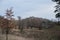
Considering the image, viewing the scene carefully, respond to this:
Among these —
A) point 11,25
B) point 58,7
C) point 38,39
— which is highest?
point 58,7

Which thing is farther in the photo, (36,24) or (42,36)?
(36,24)

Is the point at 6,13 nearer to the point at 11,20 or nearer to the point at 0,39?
the point at 11,20

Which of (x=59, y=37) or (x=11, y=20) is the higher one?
(x=11, y=20)

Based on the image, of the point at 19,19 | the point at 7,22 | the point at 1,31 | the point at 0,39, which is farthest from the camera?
the point at 19,19

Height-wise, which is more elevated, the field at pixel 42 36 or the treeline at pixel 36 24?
the treeline at pixel 36 24

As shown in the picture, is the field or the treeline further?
the treeline

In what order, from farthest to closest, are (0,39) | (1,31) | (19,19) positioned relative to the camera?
1. (19,19)
2. (1,31)
3. (0,39)

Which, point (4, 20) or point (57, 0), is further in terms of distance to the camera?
point (57, 0)

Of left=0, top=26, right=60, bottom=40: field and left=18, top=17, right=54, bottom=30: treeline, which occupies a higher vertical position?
left=18, top=17, right=54, bottom=30: treeline

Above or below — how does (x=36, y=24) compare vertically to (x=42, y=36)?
above

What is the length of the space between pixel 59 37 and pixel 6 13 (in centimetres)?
1028

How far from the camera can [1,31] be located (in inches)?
1967

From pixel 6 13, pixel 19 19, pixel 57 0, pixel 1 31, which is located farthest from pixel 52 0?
pixel 19 19

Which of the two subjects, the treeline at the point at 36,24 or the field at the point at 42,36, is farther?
the treeline at the point at 36,24
